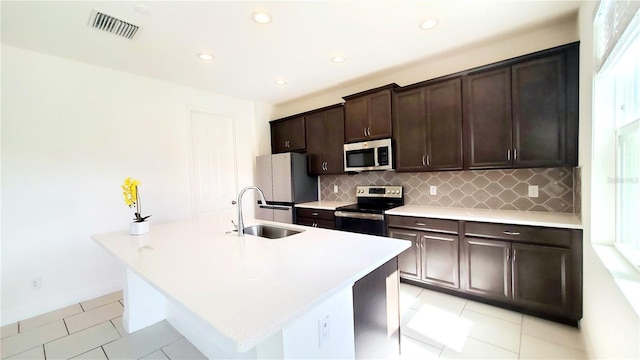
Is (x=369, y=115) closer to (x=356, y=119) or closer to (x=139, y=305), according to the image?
(x=356, y=119)

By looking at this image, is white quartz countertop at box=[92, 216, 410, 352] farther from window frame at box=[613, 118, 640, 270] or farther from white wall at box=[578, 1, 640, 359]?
window frame at box=[613, 118, 640, 270]

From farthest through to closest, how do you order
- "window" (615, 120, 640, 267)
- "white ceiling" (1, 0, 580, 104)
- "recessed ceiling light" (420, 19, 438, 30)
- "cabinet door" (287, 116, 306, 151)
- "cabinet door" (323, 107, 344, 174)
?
"cabinet door" (287, 116, 306, 151)
"cabinet door" (323, 107, 344, 174)
"recessed ceiling light" (420, 19, 438, 30)
"white ceiling" (1, 0, 580, 104)
"window" (615, 120, 640, 267)

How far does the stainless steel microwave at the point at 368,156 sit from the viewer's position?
3082 mm

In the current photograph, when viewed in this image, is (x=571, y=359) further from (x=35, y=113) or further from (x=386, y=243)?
(x=35, y=113)

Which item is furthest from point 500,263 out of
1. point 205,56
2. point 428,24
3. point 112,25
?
point 112,25

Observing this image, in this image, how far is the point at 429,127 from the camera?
2811 millimetres

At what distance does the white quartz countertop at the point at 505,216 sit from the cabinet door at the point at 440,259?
21 centimetres

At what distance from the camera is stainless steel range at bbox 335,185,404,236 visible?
2916 millimetres

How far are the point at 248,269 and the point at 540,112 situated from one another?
2658 millimetres

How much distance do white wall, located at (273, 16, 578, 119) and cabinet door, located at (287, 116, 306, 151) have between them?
64 cm

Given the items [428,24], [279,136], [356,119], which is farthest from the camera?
[279,136]

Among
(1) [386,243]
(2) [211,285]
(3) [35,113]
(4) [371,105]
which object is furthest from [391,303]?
(3) [35,113]

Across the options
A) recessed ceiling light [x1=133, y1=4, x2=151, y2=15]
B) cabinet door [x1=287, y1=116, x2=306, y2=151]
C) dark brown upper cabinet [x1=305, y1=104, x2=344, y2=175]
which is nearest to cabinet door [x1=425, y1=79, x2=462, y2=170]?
dark brown upper cabinet [x1=305, y1=104, x2=344, y2=175]

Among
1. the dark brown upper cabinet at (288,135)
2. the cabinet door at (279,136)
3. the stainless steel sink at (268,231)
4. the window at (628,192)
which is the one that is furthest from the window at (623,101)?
the cabinet door at (279,136)
